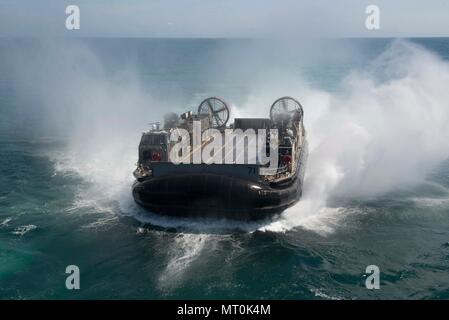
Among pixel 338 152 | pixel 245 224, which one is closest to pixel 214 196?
pixel 245 224

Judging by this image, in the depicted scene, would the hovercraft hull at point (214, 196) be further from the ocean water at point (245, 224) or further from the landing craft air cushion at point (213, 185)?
the ocean water at point (245, 224)

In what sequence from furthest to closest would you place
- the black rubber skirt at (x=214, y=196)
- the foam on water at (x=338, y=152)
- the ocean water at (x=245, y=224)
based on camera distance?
the foam on water at (x=338, y=152) < the black rubber skirt at (x=214, y=196) < the ocean water at (x=245, y=224)

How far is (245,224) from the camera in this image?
19516 millimetres

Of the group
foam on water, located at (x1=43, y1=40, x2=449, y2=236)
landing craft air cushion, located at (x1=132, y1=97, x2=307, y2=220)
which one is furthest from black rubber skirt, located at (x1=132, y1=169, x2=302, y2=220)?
foam on water, located at (x1=43, y1=40, x2=449, y2=236)

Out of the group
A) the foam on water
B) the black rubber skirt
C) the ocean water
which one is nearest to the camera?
→ the ocean water

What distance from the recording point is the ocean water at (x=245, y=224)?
1580 centimetres

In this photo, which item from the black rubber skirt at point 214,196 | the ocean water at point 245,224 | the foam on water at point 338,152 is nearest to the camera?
the ocean water at point 245,224

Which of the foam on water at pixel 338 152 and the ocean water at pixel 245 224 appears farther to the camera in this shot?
the foam on water at pixel 338 152

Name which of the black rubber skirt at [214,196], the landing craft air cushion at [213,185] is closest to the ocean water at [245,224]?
the black rubber skirt at [214,196]

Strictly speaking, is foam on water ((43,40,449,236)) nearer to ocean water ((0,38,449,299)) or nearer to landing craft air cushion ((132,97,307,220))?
ocean water ((0,38,449,299))

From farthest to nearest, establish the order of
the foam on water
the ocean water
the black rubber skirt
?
1. the foam on water
2. the black rubber skirt
3. the ocean water

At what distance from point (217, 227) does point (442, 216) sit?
34.7 ft

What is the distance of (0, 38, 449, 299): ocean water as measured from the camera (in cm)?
1580

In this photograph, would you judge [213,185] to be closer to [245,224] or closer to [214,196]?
[214,196]
